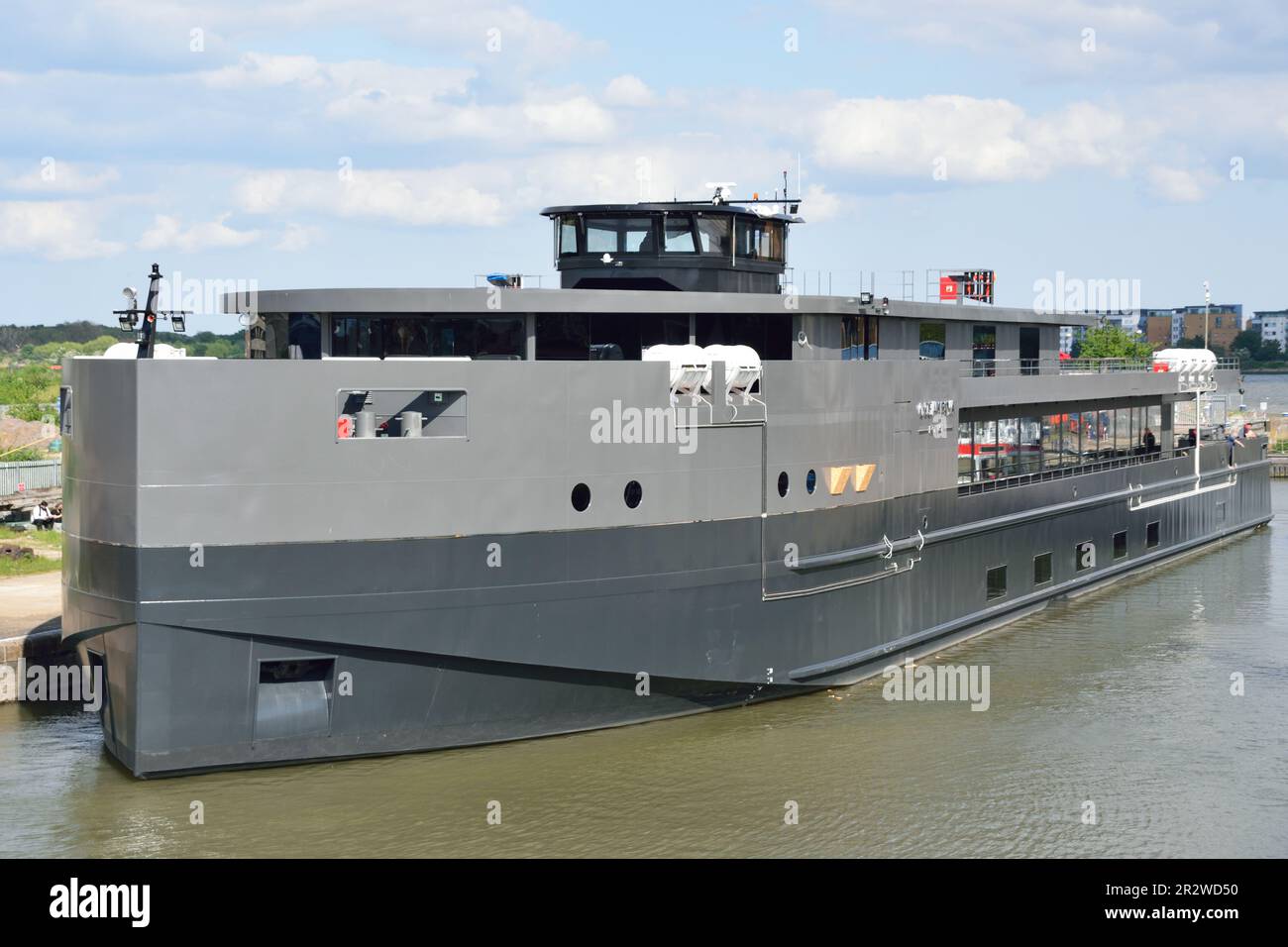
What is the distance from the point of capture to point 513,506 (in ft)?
50.2

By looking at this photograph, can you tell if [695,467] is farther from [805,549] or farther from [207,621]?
[207,621]

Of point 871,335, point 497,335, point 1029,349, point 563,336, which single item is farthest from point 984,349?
point 497,335

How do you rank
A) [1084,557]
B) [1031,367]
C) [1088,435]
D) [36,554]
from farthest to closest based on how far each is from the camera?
1. [1088,435]
2. [1084,557]
3. [1031,367]
4. [36,554]

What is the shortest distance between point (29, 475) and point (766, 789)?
2731 centimetres

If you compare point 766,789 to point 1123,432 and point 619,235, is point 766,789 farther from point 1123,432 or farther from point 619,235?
point 1123,432

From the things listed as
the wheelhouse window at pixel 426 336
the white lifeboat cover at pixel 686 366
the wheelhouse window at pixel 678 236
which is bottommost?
the white lifeboat cover at pixel 686 366

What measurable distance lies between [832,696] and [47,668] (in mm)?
10813

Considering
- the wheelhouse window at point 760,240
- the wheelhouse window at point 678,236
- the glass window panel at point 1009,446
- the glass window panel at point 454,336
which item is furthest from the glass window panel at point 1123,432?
the glass window panel at point 454,336

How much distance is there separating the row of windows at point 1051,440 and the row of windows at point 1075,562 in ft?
5.48

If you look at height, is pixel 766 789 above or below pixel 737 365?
below

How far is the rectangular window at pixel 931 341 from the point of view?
77.6 ft

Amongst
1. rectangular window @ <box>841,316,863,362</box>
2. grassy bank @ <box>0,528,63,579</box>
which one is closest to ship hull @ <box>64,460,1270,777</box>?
rectangular window @ <box>841,316,863,362</box>

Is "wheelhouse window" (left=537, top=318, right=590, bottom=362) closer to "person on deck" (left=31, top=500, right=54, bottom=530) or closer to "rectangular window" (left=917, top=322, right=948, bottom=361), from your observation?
"rectangular window" (left=917, top=322, right=948, bottom=361)

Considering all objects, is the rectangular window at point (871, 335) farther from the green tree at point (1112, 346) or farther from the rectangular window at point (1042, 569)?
the green tree at point (1112, 346)
